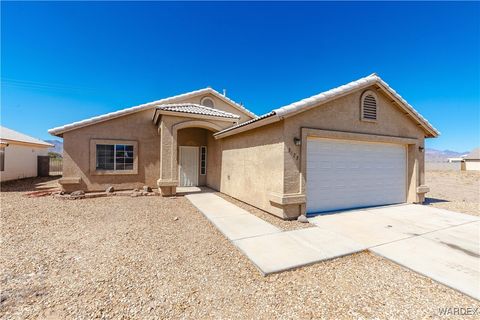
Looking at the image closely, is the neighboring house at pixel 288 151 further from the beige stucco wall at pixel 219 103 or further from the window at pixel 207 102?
the window at pixel 207 102

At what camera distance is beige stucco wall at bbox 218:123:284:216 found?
281 inches

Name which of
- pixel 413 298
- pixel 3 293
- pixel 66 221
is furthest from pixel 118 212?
pixel 413 298

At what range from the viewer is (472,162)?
3491cm

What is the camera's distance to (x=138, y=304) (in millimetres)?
2941

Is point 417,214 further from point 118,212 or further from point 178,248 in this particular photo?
point 118,212

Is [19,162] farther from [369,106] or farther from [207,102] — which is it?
[369,106]

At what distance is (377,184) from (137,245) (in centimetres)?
919

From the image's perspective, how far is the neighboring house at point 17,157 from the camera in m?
14.8

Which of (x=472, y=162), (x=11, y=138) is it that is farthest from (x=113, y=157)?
(x=472, y=162)

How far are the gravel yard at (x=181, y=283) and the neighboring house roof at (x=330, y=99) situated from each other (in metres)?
4.08

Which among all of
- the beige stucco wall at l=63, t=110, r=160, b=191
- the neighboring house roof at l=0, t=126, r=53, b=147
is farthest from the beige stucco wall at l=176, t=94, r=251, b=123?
the neighboring house roof at l=0, t=126, r=53, b=147

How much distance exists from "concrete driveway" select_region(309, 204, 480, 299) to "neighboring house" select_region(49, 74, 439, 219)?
1023 millimetres

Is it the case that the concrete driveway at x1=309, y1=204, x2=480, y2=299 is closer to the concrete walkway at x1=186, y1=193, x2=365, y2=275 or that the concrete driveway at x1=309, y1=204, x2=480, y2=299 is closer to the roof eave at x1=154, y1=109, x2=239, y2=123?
the concrete walkway at x1=186, y1=193, x2=365, y2=275

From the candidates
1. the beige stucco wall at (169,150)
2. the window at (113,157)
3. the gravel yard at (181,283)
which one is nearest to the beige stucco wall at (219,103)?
the beige stucco wall at (169,150)
